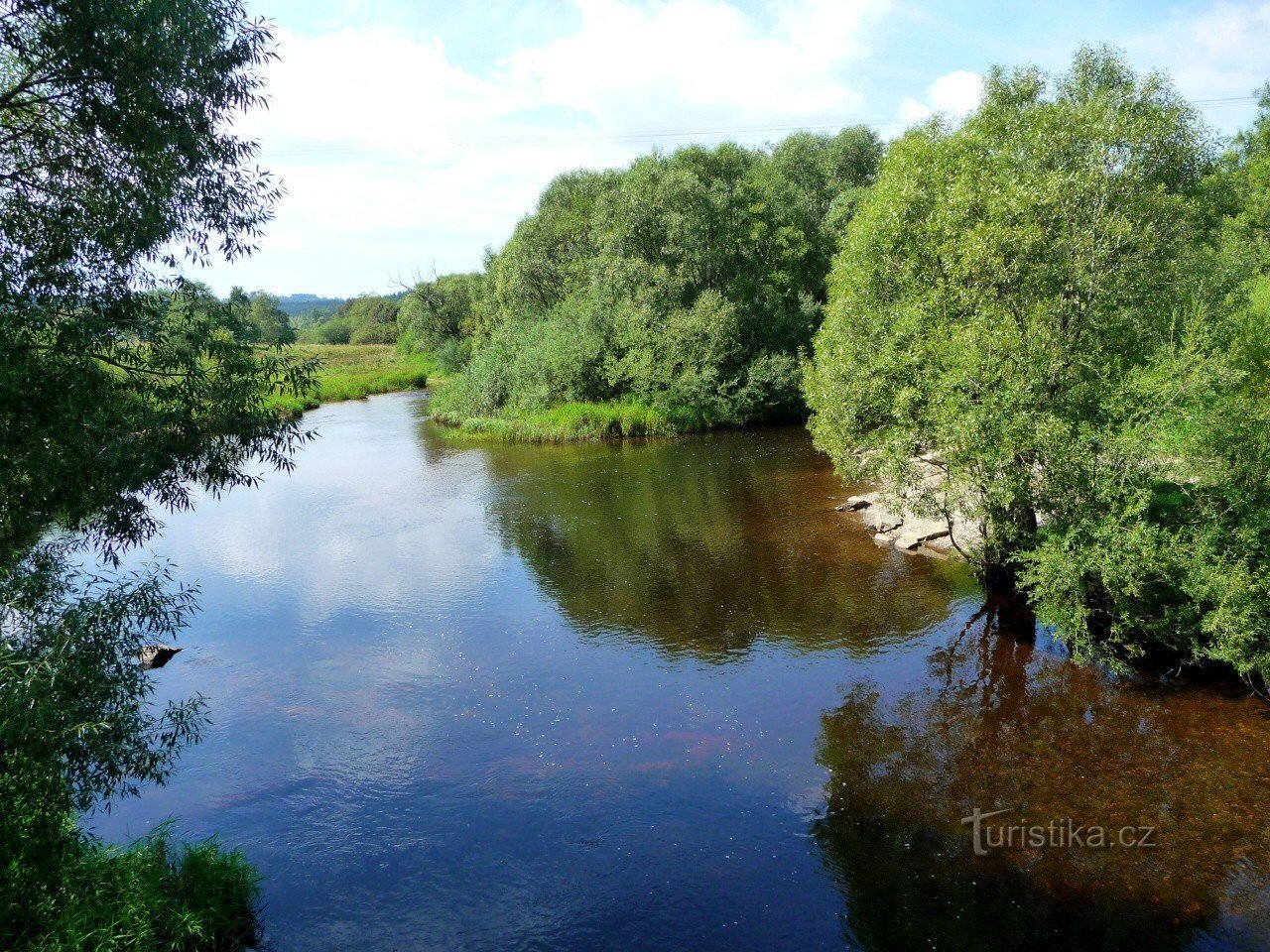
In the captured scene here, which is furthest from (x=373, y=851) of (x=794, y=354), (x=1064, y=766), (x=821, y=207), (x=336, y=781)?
(x=821, y=207)

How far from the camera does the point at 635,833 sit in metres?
12.4

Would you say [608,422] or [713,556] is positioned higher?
[608,422]

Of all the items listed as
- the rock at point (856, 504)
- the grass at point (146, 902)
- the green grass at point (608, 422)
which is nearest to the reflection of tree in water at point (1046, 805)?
the grass at point (146, 902)

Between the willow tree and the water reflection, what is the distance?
132 inches

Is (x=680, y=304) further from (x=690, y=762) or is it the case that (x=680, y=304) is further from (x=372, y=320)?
(x=372, y=320)

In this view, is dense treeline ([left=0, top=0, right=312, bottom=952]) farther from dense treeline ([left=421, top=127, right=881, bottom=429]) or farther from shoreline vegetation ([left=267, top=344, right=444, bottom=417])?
shoreline vegetation ([left=267, top=344, right=444, bottom=417])

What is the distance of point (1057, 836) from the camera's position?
38.4 ft

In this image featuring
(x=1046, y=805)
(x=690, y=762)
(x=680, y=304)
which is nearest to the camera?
(x=1046, y=805)

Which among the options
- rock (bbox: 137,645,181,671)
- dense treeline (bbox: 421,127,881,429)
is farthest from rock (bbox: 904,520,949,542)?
dense treeline (bbox: 421,127,881,429)

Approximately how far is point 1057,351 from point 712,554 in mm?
11491

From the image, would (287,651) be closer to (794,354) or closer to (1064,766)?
(1064,766)

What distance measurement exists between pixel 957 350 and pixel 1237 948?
455 inches

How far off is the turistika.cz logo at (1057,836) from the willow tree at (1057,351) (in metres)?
4.18

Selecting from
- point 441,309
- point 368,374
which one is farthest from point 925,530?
point 368,374
